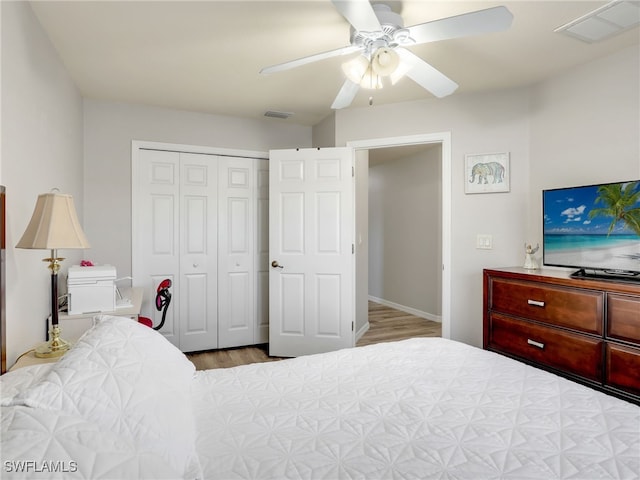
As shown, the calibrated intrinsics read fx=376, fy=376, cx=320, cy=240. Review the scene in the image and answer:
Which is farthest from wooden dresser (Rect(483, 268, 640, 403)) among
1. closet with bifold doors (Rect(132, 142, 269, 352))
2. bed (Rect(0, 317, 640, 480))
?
closet with bifold doors (Rect(132, 142, 269, 352))

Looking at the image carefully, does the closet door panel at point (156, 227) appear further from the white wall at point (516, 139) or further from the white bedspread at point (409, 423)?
the white bedspread at point (409, 423)

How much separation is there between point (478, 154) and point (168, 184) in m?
2.95

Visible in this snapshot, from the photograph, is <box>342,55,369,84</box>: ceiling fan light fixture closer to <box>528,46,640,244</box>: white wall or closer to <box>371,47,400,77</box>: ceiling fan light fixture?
<box>371,47,400,77</box>: ceiling fan light fixture

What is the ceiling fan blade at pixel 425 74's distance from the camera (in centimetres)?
199

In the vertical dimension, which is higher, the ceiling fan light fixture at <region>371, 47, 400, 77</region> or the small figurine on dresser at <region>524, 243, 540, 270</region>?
the ceiling fan light fixture at <region>371, 47, 400, 77</region>

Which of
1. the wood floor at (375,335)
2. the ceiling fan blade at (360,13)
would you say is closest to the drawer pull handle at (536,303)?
the ceiling fan blade at (360,13)

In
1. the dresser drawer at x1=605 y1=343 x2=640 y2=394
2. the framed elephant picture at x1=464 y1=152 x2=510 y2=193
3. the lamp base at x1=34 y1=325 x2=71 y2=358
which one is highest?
the framed elephant picture at x1=464 y1=152 x2=510 y2=193

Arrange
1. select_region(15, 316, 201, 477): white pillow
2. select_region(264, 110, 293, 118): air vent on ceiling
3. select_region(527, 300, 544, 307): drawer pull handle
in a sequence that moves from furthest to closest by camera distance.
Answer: select_region(264, 110, 293, 118): air vent on ceiling, select_region(527, 300, 544, 307): drawer pull handle, select_region(15, 316, 201, 477): white pillow

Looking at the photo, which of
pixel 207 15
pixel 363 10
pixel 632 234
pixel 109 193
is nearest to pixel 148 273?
pixel 109 193

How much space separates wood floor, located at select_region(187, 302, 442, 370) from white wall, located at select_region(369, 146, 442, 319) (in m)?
0.28

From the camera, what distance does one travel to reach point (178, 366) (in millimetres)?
1402

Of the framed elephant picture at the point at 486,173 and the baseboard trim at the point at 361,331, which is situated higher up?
the framed elephant picture at the point at 486,173

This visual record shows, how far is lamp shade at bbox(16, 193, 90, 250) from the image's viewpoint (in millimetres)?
1563

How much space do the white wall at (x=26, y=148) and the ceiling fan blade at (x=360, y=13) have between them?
147 cm
